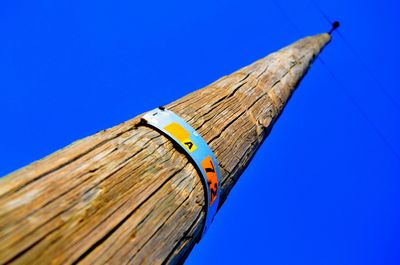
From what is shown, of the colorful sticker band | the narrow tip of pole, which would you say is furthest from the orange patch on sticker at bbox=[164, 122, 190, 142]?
the narrow tip of pole

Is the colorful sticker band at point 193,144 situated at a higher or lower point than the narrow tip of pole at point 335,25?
lower

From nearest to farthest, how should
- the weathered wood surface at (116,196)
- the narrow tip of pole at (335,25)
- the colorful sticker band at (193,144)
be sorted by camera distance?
the weathered wood surface at (116,196), the colorful sticker band at (193,144), the narrow tip of pole at (335,25)

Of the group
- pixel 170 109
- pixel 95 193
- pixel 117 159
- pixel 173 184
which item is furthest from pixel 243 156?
pixel 95 193

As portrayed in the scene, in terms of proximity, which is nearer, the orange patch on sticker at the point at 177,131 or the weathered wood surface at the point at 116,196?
the weathered wood surface at the point at 116,196

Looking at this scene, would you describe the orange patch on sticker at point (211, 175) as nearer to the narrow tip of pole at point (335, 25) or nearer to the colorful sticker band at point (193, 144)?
the colorful sticker band at point (193, 144)

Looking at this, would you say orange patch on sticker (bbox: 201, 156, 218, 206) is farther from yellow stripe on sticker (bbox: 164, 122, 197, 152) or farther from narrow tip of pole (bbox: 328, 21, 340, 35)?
narrow tip of pole (bbox: 328, 21, 340, 35)

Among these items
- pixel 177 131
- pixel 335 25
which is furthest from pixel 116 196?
pixel 335 25

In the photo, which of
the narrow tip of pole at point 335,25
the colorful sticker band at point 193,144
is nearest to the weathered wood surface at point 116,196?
the colorful sticker band at point 193,144
